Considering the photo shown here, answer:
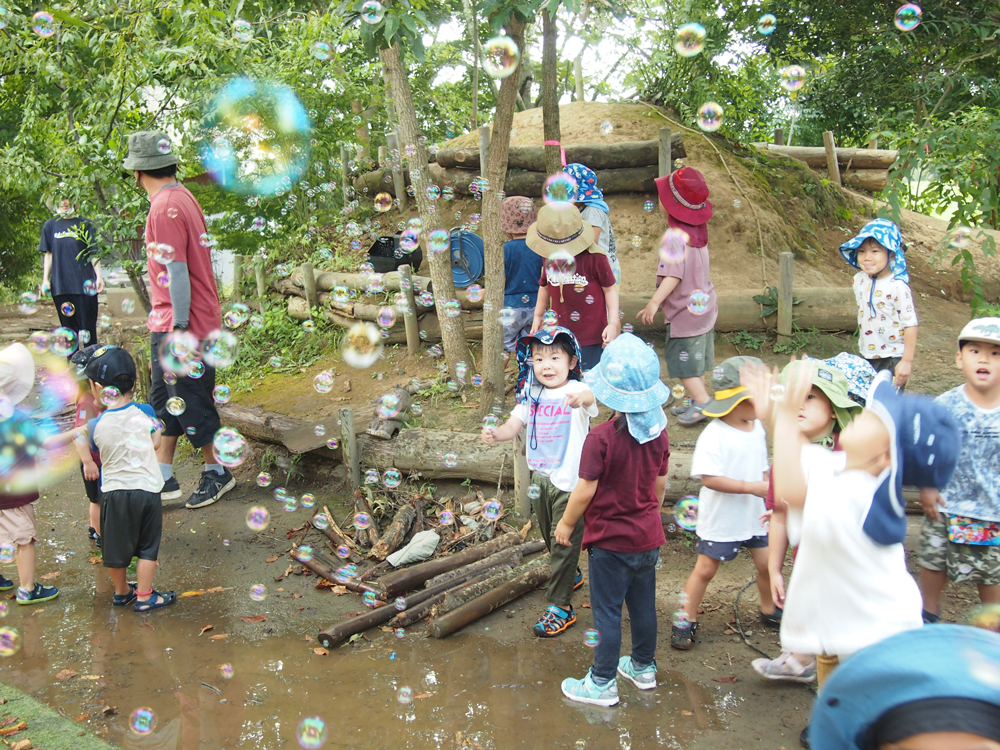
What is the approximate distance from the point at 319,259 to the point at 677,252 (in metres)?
6.22

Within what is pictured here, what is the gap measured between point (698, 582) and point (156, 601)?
9.62ft

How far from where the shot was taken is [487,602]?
381 centimetres

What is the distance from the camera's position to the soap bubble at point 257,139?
8.14 meters

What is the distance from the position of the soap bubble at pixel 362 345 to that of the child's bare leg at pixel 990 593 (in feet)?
19.5

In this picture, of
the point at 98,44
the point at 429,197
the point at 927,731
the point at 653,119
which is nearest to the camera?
the point at 927,731

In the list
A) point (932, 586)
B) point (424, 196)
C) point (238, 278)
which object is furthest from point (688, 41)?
point (238, 278)

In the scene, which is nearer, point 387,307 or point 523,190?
point 387,307

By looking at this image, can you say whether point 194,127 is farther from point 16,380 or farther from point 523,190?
point 16,380

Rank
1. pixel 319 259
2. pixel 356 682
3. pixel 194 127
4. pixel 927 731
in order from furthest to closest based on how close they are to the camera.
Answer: pixel 319 259 < pixel 194 127 < pixel 356 682 < pixel 927 731

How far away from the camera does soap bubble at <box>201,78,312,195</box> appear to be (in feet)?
26.7

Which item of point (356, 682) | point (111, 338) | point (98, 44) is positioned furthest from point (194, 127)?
point (356, 682)

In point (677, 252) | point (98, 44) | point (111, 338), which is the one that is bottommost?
point (111, 338)

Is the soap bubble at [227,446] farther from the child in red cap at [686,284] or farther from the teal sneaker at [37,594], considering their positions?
the child in red cap at [686,284]

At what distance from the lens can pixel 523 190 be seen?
29.9ft
